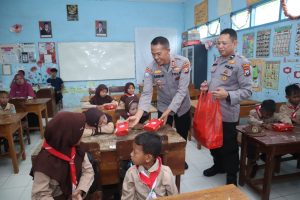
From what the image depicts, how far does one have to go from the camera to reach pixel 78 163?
129 cm

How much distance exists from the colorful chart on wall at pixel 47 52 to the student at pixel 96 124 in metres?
4.83

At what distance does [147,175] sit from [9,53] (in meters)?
6.26

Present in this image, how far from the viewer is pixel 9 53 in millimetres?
6008

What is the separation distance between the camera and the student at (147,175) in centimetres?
133

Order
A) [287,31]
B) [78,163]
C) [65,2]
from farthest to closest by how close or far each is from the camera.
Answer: [65,2]
[287,31]
[78,163]

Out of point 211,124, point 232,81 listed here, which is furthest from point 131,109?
point 232,81

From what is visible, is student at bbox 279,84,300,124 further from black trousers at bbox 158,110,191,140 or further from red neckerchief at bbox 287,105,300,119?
black trousers at bbox 158,110,191,140

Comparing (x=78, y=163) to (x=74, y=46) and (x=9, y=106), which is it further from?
(x=74, y=46)

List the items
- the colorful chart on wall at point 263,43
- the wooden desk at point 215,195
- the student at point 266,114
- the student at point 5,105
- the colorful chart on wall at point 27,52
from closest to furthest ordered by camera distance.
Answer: the wooden desk at point 215,195 < the student at point 266,114 < the student at point 5,105 < the colorful chart on wall at point 263,43 < the colorful chart on wall at point 27,52

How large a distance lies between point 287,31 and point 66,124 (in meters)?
3.32

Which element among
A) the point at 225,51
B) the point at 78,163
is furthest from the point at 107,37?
the point at 78,163

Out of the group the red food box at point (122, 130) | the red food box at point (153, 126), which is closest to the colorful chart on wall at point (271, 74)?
the red food box at point (153, 126)

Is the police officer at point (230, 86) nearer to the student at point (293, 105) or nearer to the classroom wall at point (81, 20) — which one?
the student at point (293, 105)

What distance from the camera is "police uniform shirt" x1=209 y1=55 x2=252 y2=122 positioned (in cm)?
191
